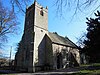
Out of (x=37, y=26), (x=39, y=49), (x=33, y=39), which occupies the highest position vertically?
(x=37, y=26)

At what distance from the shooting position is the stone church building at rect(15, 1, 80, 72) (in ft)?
102

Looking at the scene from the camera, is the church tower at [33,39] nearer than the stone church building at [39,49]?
Yes

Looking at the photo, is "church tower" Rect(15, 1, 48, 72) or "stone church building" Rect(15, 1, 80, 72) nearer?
"church tower" Rect(15, 1, 48, 72)

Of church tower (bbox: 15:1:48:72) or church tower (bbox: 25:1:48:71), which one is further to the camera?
church tower (bbox: 25:1:48:71)

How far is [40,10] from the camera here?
36.0m

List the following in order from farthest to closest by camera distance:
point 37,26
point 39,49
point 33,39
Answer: point 37,26
point 39,49
point 33,39

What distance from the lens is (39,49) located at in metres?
32.4

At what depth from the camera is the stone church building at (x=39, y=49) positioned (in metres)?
31.1

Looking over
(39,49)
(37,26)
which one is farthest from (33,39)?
(37,26)

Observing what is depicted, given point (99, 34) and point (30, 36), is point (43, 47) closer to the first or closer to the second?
point (30, 36)

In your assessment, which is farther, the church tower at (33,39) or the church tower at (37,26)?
the church tower at (37,26)

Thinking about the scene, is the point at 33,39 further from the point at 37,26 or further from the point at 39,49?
the point at 37,26

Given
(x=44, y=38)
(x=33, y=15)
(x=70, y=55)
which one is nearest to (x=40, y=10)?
(x=33, y=15)

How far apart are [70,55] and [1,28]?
22.6 metres
